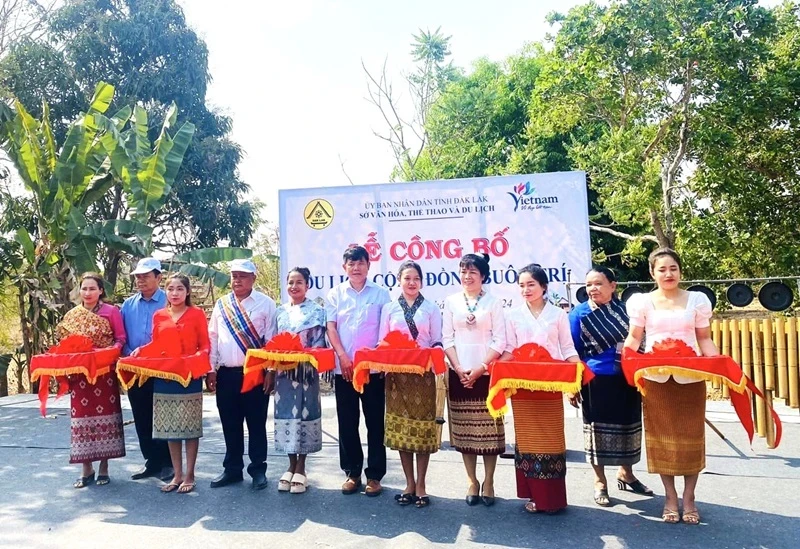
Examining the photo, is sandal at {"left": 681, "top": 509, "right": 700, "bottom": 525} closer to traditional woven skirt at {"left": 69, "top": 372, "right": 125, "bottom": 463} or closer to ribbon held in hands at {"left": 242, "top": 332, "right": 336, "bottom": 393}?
ribbon held in hands at {"left": 242, "top": 332, "right": 336, "bottom": 393}

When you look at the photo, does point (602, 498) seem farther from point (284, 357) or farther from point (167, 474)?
point (167, 474)

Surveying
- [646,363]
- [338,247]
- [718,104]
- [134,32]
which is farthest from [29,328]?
[718,104]

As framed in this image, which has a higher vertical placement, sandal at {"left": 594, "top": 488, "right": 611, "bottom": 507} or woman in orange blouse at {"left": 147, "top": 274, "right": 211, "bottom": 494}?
woman in orange blouse at {"left": 147, "top": 274, "right": 211, "bottom": 494}

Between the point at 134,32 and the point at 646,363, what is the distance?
47.8ft

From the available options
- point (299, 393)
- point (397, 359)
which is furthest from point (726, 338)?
point (299, 393)

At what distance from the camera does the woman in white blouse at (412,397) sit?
3.74 m

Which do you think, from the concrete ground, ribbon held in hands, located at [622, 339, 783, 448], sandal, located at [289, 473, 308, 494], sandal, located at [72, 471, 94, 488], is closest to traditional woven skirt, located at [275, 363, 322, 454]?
sandal, located at [289, 473, 308, 494]

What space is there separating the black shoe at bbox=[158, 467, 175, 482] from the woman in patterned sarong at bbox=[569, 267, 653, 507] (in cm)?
285

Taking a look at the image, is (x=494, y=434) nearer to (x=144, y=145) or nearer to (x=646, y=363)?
(x=646, y=363)

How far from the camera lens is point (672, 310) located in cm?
337

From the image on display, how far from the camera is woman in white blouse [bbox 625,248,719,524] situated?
332cm

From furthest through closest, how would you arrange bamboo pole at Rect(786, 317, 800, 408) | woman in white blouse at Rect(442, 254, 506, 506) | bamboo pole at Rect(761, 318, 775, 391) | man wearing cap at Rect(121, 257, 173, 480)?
1. bamboo pole at Rect(761, 318, 775, 391)
2. bamboo pole at Rect(786, 317, 800, 408)
3. man wearing cap at Rect(121, 257, 173, 480)
4. woman in white blouse at Rect(442, 254, 506, 506)

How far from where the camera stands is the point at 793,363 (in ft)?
18.1

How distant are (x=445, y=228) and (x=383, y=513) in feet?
10.3
